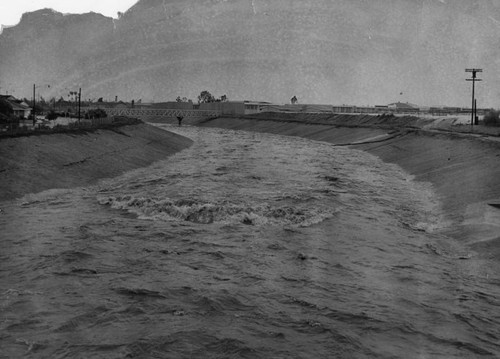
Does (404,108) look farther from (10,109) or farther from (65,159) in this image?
(65,159)

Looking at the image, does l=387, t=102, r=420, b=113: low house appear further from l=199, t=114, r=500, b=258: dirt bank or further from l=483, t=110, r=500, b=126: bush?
l=483, t=110, r=500, b=126: bush

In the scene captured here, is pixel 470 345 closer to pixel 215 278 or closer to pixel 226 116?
pixel 215 278

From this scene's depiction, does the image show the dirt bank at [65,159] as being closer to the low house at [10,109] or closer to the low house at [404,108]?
the low house at [10,109]

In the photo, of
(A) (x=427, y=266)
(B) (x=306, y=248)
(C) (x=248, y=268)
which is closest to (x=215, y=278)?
(C) (x=248, y=268)

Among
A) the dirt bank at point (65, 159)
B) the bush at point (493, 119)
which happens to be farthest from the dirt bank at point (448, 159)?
the dirt bank at point (65, 159)

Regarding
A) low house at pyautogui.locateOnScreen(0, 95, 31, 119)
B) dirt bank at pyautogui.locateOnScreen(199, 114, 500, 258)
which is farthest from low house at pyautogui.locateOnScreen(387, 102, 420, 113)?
low house at pyautogui.locateOnScreen(0, 95, 31, 119)
